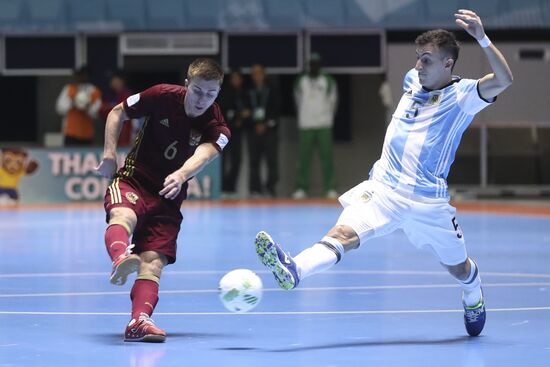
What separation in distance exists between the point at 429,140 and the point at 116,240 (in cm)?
206

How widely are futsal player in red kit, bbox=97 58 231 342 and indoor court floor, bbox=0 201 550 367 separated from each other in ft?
1.73

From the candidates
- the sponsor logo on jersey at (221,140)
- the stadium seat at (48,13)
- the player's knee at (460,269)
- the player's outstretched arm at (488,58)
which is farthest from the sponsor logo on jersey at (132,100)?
the stadium seat at (48,13)

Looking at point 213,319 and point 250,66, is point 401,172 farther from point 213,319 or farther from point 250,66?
point 250,66

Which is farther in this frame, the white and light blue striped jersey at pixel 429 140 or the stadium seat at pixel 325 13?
the stadium seat at pixel 325 13

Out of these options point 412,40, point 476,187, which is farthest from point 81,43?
point 476,187

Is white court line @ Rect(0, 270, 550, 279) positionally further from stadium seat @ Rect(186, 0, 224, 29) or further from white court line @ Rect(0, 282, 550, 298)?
stadium seat @ Rect(186, 0, 224, 29)

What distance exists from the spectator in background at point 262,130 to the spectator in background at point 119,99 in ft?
7.58

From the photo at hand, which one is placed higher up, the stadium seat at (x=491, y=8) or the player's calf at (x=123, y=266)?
the stadium seat at (x=491, y=8)

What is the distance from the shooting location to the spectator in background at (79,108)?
23984mm

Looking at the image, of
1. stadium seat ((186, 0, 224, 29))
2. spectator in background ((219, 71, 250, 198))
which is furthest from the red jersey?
stadium seat ((186, 0, 224, 29))

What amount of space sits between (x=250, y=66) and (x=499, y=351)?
733 inches

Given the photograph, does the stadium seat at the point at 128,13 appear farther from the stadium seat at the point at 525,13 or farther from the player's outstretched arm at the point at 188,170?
the player's outstretched arm at the point at 188,170

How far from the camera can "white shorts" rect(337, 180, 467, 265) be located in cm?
776

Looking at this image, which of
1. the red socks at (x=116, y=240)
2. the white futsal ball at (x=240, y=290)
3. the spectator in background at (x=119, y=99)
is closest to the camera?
the white futsal ball at (x=240, y=290)
